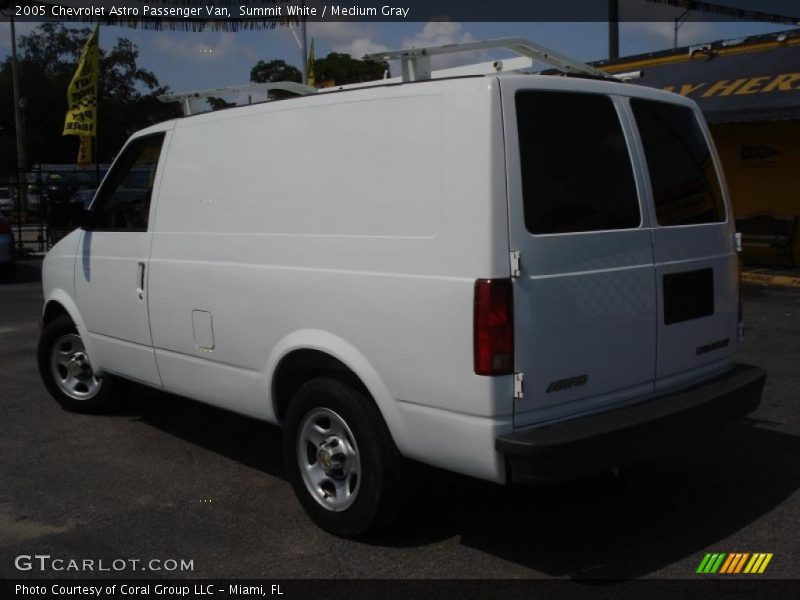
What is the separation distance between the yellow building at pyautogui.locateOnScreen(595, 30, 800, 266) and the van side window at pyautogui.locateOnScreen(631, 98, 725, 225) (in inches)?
347

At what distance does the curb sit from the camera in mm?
12859

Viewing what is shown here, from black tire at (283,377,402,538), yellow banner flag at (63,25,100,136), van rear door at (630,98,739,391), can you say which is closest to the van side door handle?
black tire at (283,377,402,538)

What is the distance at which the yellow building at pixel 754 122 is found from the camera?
13.2m

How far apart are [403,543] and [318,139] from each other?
1995 mm

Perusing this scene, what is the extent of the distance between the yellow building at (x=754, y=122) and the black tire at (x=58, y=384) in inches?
399

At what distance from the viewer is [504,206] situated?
11.7 feet

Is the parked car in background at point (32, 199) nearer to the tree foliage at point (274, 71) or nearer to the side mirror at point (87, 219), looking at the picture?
the tree foliage at point (274, 71)

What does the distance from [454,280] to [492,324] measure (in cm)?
25

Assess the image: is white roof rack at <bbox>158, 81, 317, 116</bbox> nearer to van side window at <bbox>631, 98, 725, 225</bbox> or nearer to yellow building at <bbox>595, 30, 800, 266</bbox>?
van side window at <bbox>631, 98, 725, 225</bbox>

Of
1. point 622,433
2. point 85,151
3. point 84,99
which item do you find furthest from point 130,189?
point 85,151

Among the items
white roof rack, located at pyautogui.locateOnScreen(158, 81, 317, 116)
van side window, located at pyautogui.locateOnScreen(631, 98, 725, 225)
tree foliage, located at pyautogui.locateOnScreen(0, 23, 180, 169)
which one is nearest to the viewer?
van side window, located at pyautogui.locateOnScreen(631, 98, 725, 225)

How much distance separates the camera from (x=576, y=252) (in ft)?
12.4

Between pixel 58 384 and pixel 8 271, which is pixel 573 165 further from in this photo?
pixel 8 271

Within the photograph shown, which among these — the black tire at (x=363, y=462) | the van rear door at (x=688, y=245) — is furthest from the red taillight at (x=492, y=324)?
the van rear door at (x=688, y=245)
